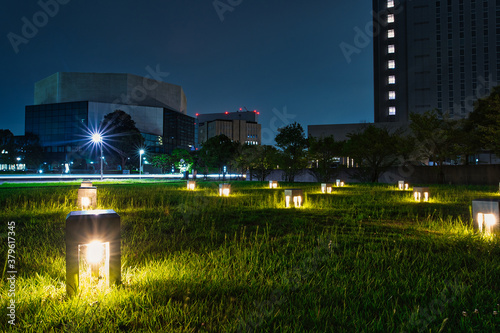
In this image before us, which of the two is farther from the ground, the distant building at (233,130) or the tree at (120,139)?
the distant building at (233,130)

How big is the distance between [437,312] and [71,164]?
83434 mm

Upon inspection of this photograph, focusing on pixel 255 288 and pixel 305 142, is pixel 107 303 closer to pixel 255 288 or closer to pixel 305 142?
pixel 255 288

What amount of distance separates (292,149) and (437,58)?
182ft

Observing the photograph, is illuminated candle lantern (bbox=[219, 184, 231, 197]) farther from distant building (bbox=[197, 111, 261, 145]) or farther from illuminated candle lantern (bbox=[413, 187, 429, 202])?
distant building (bbox=[197, 111, 261, 145])

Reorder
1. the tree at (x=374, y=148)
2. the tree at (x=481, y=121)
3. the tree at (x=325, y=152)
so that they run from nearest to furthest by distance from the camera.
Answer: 1. the tree at (x=481, y=121)
2. the tree at (x=374, y=148)
3. the tree at (x=325, y=152)

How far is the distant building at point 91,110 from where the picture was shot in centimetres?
7612

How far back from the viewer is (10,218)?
7.59m

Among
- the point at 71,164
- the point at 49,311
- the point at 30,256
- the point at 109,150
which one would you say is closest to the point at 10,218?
the point at 30,256

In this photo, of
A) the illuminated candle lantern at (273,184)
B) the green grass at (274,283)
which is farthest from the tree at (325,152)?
the green grass at (274,283)

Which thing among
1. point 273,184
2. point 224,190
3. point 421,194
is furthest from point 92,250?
point 273,184

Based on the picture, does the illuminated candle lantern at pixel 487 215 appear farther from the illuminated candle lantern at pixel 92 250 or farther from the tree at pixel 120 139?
the tree at pixel 120 139

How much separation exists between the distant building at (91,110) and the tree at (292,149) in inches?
2097

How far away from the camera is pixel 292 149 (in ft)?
102


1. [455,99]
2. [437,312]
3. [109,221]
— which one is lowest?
[437,312]
